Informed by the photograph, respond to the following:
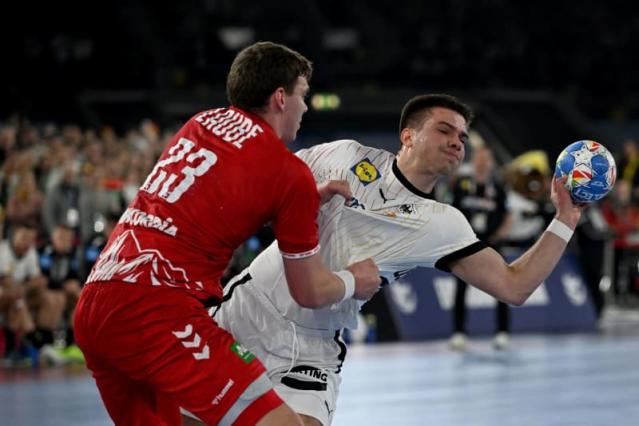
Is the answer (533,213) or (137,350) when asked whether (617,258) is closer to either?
(533,213)

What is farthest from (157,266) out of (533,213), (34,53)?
(34,53)

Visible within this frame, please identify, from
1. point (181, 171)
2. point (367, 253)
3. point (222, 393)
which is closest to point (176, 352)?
point (222, 393)

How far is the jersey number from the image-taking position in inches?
164

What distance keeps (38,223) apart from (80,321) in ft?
28.2

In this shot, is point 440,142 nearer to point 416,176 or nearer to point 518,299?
point 416,176

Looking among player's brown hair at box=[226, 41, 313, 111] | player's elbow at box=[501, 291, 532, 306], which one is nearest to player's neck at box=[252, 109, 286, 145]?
player's brown hair at box=[226, 41, 313, 111]

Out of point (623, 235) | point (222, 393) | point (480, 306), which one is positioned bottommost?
point (480, 306)

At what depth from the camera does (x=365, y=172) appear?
5.41 m

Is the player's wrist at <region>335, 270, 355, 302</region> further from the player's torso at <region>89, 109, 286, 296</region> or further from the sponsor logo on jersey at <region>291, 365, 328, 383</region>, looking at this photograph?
the sponsor logo on jersey at <region>291, 365, 328, 383</region>

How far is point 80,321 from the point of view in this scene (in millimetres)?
4191

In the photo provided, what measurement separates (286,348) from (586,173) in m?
1.55

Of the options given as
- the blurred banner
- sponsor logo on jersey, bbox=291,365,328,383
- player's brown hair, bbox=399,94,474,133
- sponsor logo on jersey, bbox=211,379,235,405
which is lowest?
the blurred banner

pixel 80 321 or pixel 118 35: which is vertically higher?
pixel 118 35

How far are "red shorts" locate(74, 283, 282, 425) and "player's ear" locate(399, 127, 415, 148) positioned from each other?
1.71 metres
